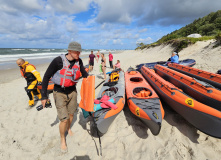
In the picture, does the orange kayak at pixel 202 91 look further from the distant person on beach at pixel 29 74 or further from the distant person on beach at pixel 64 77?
the distant person on beach at pixel 29 74

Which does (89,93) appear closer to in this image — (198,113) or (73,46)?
(73,46)

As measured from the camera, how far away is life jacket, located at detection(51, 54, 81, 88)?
205cm

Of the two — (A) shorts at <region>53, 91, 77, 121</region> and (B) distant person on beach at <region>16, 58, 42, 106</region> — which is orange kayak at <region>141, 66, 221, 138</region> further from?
(B) distant person on beach at <region>16, 58, 42, 106</region>

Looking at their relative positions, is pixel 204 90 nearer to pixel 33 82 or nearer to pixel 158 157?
pixel 158 157

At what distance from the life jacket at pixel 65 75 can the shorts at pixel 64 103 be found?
24 cm

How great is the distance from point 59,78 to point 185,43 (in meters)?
16.8

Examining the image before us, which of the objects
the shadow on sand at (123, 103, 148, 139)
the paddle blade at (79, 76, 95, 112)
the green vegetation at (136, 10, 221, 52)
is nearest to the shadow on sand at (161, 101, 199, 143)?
the shadow on sand at (123, 103, 148, 139)

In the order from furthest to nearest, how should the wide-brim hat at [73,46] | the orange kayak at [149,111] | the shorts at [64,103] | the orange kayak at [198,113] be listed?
the orange kayak at [149,111]
the orange kayak at [198,113]
the shorts at [64,103]
the wide-brim hat at [73,46]

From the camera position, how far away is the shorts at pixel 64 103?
7.11 feet

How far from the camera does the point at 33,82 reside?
4016mm

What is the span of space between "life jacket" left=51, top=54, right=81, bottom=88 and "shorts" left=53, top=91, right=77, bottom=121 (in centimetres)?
24

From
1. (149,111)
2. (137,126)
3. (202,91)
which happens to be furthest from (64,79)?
(202,91)

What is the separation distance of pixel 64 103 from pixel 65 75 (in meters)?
0.62

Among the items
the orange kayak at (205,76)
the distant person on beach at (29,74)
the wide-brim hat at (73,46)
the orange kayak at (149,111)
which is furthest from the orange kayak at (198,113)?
the distant person on beach at (29,74)
